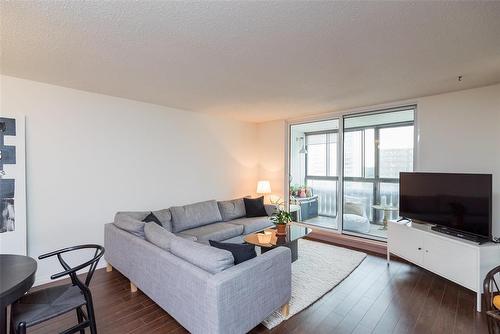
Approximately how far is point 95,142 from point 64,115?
488 millimetres

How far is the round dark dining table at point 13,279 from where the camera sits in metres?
1.37

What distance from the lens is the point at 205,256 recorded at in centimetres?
190

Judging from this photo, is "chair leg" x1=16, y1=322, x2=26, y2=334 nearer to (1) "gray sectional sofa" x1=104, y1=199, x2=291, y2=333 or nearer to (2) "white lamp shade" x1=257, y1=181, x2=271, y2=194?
(1) "gray sectional sofa" x1=104, y1=199, x2=291, y2=333

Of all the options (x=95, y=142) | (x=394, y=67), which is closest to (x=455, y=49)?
(x=394, y=67)

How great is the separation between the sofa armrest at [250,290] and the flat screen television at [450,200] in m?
2.27

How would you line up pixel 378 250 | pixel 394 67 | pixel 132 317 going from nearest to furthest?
pixel 132 317
pixel 394 67
pixel 378 250

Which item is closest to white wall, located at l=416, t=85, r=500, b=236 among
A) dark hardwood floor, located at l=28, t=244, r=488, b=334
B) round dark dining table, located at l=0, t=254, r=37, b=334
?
dark hardwood floor, located at l=28, t=244, r=488, b=334

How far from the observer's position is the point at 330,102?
159 inches

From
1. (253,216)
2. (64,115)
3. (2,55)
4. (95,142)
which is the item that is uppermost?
(2,55)

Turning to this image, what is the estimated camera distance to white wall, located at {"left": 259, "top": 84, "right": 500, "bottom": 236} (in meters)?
3.10

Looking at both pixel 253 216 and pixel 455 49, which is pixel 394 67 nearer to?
pixel 455 49

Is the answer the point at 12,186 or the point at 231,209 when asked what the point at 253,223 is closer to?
the point at 231,209

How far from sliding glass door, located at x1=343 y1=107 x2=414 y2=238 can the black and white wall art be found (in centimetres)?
498

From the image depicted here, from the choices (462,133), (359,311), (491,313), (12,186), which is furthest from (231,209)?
(462,133)
